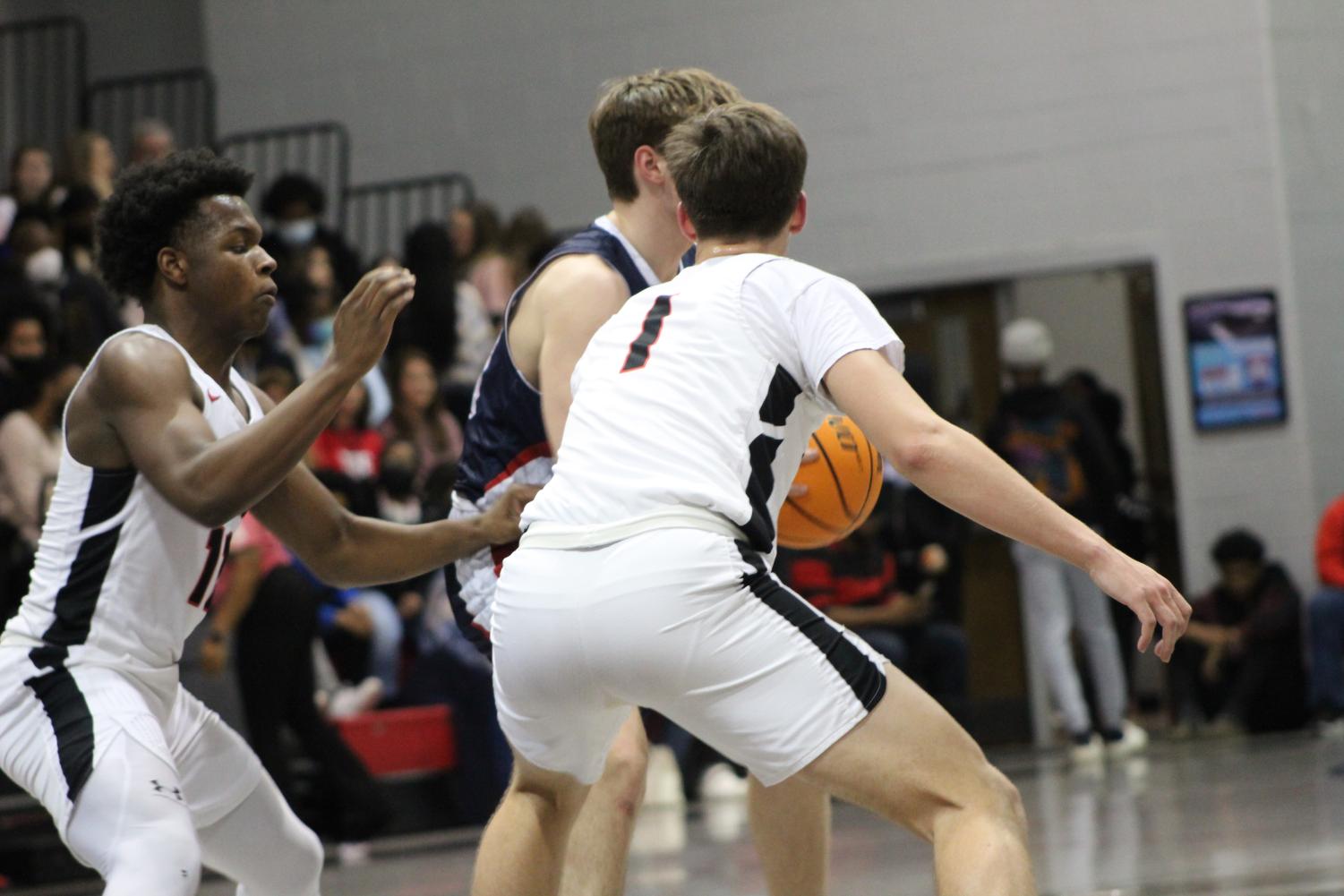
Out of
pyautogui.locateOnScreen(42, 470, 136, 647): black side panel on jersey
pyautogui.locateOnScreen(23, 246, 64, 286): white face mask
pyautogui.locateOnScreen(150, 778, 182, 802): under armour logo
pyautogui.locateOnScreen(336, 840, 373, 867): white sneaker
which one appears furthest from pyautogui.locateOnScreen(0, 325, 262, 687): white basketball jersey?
pyautogui.locateOnScreen(23, 246, 64, 286): white face mask

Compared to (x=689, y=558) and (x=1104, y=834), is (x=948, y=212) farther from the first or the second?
(x=689, y=558)

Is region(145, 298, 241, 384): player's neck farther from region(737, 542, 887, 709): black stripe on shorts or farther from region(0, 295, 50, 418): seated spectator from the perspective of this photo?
region(0, 295, 50, 418): seated spectator

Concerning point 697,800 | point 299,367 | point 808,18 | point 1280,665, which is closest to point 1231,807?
point 697,800

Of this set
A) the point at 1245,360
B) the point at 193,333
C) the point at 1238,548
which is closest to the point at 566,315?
the point at 193,333

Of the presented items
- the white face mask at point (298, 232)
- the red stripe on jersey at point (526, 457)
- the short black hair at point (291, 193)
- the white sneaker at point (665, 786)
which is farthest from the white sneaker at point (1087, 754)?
the red stripe on jersey at point (526, 457)

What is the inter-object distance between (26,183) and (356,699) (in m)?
3.86

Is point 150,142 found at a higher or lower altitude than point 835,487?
higher

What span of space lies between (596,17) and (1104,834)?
7.10 metres

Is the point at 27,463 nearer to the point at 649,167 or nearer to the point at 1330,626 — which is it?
the point at 649,167

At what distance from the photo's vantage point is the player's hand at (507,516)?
3379mm

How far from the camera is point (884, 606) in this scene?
8.69 meters

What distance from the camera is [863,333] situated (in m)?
2.59

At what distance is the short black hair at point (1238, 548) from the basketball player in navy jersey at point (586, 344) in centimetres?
683

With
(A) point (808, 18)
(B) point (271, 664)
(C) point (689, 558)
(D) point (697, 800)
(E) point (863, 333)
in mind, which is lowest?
(D) point (697, 800)
